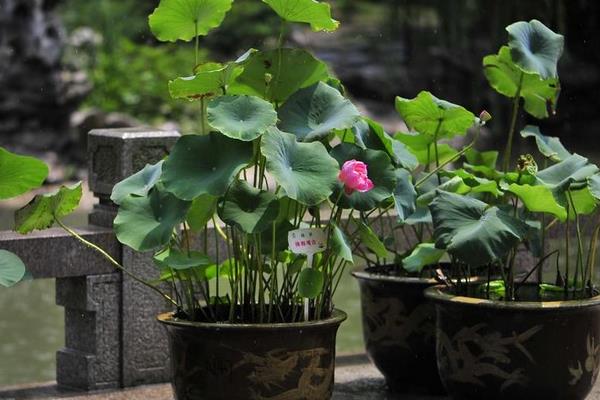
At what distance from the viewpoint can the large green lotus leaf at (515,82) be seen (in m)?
4.06

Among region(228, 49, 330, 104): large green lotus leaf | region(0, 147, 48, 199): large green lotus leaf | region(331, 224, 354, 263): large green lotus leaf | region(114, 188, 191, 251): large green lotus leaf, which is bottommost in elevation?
region(331, 224, 354, 263): large green lotus leaf

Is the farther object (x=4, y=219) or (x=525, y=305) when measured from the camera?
(x=4, y=219)

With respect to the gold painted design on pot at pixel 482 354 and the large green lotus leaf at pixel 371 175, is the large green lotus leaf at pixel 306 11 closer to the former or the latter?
the large green lotus leaf at pixel 371 175

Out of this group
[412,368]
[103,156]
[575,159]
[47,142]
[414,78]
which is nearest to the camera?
[575,159]

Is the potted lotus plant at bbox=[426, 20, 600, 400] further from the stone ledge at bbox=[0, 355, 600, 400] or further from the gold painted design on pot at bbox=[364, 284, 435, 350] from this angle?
the stone ledge at bbox=[0, 355, 600, 400]

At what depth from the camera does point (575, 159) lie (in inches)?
149

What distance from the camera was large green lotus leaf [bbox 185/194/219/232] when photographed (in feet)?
11.1

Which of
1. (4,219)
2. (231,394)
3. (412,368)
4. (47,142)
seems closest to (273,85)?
(231,394)

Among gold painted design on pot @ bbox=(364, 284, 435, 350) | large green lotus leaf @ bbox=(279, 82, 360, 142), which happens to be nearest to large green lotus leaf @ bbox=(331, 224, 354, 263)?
large green lotus leaf @ bbox=(279, 82, 360, 142)

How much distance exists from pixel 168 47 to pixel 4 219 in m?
6.90

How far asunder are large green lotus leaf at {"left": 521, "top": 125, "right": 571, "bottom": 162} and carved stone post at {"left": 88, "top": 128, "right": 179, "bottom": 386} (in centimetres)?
115

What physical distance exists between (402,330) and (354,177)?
2.98 feet

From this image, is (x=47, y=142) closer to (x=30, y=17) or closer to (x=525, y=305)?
(x=30, y=17)

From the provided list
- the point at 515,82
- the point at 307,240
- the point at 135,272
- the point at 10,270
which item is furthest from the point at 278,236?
the point at 515,82
